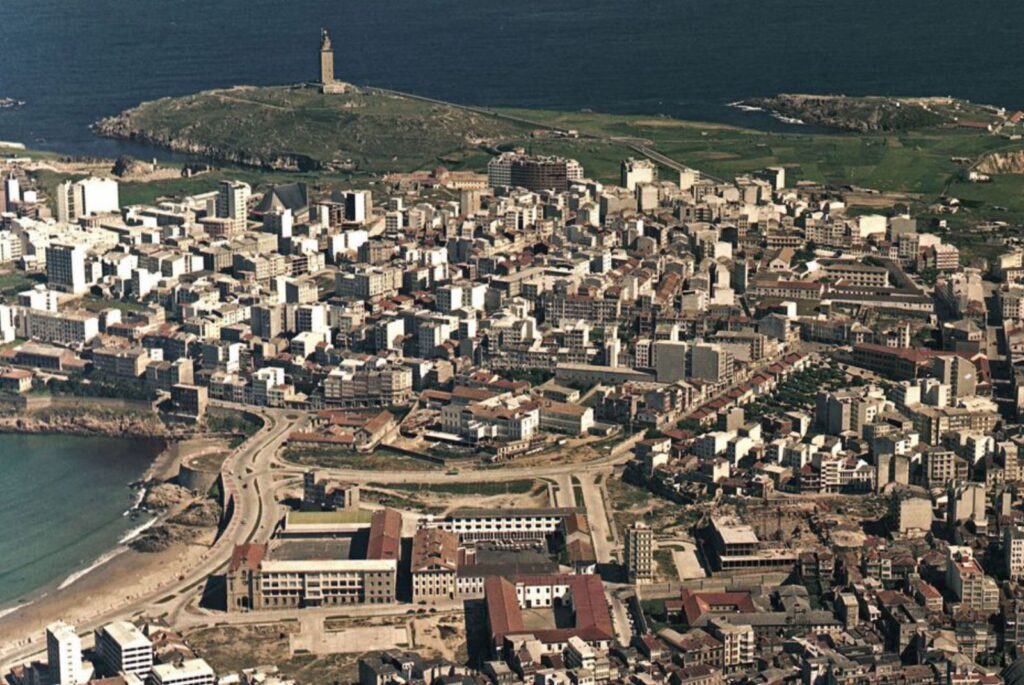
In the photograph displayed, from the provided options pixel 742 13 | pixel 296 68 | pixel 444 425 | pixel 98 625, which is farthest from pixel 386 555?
pixel 742 13

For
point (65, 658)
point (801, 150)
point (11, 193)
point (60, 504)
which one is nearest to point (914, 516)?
point (65, 658)

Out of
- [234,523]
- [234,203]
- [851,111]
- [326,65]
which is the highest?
[326,65]

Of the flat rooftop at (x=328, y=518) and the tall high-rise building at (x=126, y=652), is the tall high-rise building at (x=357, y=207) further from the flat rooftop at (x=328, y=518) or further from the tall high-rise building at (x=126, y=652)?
the tall high-rise building at (x=126, y=652)

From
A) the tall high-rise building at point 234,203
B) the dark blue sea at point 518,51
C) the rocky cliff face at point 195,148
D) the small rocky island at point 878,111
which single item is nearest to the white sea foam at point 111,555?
the tall high-rise building at point 234,203

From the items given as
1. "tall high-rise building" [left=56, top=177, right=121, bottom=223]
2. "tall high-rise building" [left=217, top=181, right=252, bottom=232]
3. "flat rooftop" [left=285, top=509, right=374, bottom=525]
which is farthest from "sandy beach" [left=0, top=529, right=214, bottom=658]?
"tall high-rise building" [left=56, top=177, right=121, bottom=223]

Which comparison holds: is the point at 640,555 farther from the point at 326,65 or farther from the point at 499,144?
the point at 326,65

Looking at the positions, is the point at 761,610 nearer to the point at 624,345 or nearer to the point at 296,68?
the point at 624,345
